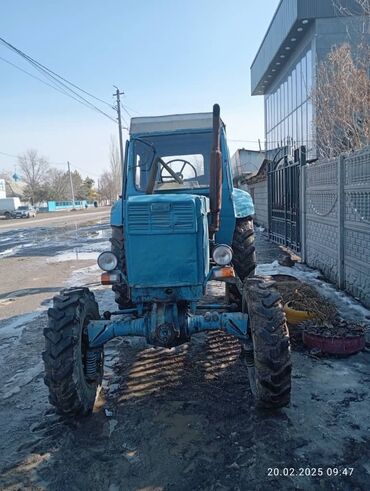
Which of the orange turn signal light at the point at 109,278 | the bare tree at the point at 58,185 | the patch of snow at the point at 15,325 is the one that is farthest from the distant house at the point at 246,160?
the bare tree at the point at 58,185

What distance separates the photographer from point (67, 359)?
3.27m

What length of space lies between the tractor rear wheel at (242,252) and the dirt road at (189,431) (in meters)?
1.03

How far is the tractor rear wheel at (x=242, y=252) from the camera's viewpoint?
5.30 m

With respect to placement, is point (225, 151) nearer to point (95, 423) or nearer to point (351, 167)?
point (351, 167)

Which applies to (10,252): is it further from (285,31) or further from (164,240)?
(285,31)

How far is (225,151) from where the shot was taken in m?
5.14

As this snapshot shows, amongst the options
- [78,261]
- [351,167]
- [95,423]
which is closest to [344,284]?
[351,167]

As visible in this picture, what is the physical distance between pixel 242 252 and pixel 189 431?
2.54 m

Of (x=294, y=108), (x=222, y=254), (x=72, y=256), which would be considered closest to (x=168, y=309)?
(x=222, y=254)

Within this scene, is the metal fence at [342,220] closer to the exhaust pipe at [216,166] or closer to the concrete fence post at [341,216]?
the concrete fence post at [341,216]

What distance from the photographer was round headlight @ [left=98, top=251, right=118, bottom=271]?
12.8ft

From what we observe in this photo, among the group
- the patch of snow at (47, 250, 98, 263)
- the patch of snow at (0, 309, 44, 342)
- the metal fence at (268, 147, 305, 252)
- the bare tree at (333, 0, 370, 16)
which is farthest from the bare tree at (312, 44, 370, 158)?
the patch of snow at (0, 309, 44, 342)

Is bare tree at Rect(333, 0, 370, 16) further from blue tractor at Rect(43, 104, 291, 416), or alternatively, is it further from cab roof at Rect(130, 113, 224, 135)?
blue tractor at Rect(43, 104, 291, 416)

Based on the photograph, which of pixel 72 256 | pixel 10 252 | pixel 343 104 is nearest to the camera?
pixel 343 104
